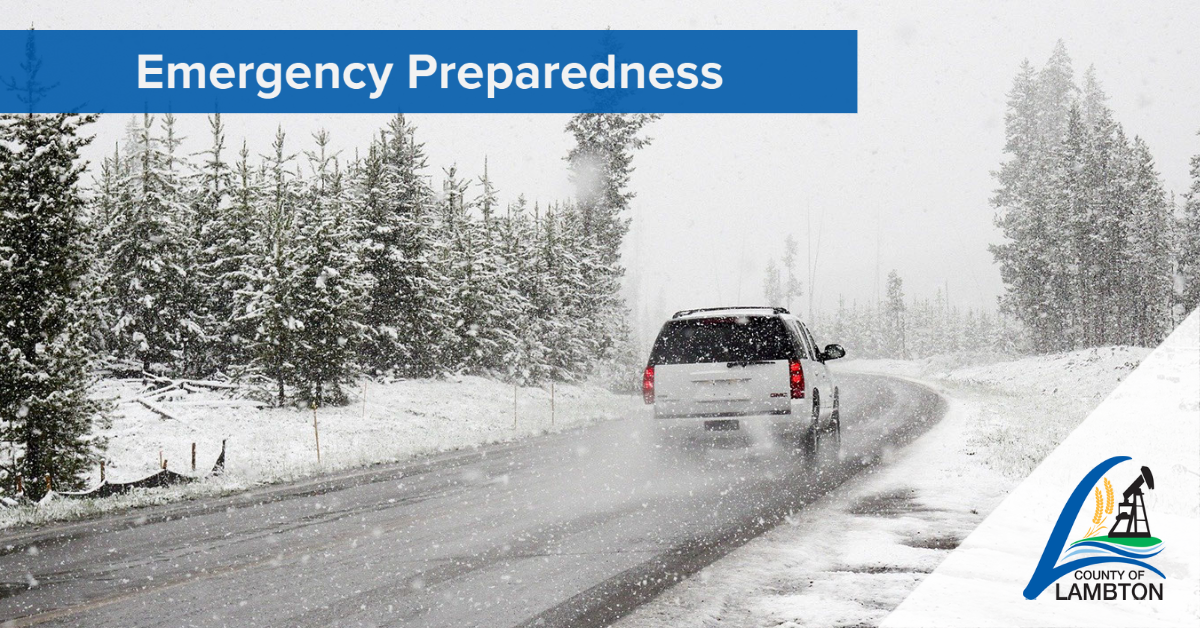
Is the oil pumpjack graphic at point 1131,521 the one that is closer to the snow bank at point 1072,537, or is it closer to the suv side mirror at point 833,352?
the snow bank at point 1072,537

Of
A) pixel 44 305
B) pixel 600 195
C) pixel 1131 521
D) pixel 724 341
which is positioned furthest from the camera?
pixel 600 195

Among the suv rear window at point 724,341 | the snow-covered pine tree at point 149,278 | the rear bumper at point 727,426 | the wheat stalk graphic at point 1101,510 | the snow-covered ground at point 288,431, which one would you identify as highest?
the snow-covered pine tree at point 149,278

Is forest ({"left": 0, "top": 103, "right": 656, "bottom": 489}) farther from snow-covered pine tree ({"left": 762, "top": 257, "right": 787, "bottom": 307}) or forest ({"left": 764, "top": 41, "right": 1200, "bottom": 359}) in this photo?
snow-covered pine tree ({"left": 762, "top": 257, "right": 787, "bottom": 307})

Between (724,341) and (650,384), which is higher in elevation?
(724,341)

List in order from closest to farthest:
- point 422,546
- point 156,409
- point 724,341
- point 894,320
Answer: point 422,546
point 724,341
point 156,409
point 894,320

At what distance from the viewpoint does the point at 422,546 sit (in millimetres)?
6898

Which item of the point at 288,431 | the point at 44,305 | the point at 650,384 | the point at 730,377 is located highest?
the point at 44,305

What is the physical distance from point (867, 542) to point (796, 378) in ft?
15.4

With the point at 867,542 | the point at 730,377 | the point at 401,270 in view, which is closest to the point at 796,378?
the point at 730,377

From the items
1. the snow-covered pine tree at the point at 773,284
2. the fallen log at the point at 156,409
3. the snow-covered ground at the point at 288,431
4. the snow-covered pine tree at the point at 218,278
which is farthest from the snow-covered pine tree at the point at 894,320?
the fallen log at the point at 156,409

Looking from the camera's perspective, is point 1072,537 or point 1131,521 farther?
point 1131,521

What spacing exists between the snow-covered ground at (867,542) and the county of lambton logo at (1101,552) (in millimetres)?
745

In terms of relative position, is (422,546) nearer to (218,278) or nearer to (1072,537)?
(1072,537)

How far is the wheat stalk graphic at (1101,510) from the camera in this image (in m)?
6.30
